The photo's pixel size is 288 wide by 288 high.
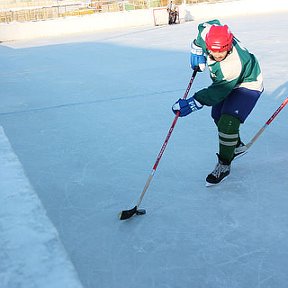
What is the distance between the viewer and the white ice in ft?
6.53

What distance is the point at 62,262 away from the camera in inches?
80.7

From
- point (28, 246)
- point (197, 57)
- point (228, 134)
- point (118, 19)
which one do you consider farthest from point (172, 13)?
point (28, 246)

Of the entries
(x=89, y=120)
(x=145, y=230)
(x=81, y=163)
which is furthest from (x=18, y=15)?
(x=145, y=230)

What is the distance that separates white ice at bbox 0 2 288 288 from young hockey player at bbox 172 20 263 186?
0.28 metres

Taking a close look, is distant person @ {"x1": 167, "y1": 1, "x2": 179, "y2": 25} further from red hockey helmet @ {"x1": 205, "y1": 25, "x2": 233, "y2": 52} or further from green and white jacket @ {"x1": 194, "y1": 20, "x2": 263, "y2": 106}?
red hockey helmet @ {"x1": 205, "y1": 25, "x2": 233, "y2": 52}

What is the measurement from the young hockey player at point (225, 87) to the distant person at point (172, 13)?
41.1ft

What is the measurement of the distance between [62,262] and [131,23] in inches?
581

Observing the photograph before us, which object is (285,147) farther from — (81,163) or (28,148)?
(28,148)

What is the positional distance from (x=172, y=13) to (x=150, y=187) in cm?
1303

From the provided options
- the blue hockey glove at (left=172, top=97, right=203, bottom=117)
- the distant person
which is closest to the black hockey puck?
the blue hockey glove at (left=172, top=97, right=203, bottom=117)

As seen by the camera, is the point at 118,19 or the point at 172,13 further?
the point at 118,19

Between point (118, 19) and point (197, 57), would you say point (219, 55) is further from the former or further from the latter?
point (118, 19)

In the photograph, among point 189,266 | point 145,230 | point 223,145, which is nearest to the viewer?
point 189,266

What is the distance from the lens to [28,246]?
86.0 inches
